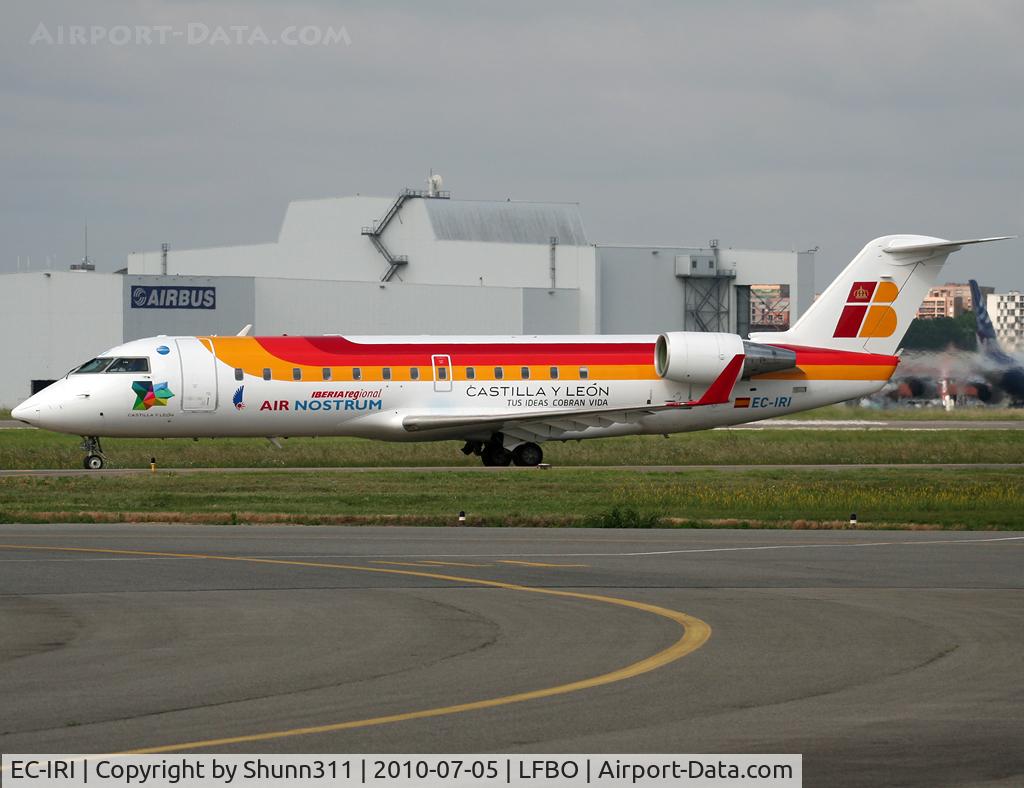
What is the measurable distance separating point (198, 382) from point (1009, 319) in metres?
92.3

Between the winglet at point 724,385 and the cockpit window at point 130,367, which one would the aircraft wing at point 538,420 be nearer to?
the winglet at point 724,385

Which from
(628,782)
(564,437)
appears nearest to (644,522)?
(564,437)

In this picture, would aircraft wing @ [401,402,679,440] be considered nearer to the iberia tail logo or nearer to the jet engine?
the jet engine

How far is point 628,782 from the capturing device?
332 inches

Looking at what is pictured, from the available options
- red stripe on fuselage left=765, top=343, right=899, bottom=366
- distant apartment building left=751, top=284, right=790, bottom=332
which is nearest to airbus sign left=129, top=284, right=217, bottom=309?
distant apartment building left=751, top=284, right=790, bottom=332

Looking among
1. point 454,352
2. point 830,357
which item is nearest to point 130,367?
point 454,352

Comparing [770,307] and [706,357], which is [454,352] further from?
[770,307]

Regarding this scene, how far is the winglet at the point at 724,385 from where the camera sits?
39938 mm

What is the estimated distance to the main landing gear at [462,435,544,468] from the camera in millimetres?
39656

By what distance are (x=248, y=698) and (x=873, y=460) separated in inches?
1360

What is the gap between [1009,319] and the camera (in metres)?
118

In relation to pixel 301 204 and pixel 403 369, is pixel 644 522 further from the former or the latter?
pixel 301 204

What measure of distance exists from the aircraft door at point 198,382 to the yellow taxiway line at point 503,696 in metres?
18.1

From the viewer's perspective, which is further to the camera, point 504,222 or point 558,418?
point 504,222
